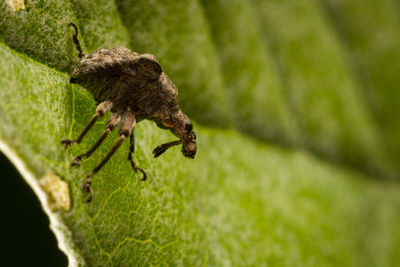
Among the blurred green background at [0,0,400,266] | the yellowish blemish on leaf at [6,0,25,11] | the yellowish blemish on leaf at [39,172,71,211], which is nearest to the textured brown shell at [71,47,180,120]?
the blurred green background at [0,0,400,266]

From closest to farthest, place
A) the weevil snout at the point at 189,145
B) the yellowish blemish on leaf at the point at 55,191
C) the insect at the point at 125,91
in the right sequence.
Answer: the yellowish blemish on leaf at the point at 55,191 → the insect at the point at 125,91 → the weevil snout at the point at 189,145

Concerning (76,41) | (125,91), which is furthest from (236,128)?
Answer: (76,41)

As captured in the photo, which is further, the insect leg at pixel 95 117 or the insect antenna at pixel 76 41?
the insect antenna at pixel 76 41

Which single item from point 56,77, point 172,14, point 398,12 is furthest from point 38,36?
point 398,12

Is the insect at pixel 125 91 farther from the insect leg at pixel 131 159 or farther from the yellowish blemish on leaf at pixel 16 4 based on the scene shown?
the yellowish blemish on leaf at pixel 16 4

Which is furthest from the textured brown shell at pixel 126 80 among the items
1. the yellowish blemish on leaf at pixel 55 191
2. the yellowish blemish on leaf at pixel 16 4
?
the yellowish blemish on leaf at pixel 55 191
